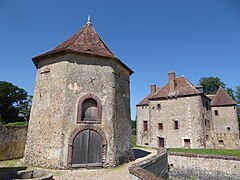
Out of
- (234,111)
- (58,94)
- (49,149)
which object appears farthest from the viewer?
(234,111)

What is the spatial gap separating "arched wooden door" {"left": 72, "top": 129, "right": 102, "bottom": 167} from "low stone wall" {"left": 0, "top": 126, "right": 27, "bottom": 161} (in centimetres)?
501

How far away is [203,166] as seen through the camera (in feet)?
44.4

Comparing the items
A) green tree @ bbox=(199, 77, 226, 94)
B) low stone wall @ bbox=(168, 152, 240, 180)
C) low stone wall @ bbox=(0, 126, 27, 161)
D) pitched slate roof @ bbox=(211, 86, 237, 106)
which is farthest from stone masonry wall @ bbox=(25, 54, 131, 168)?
green tree @ bbox=(199, 77, 226, 94)

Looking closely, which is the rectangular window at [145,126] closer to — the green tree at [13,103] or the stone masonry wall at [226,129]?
the stone masonry wall at [226,129]

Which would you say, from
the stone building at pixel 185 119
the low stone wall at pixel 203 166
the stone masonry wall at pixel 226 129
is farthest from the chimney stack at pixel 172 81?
the low stone wall at pixel 203 166

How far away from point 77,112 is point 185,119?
15371 mm

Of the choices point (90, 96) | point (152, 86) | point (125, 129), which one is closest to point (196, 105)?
point (152, 86)

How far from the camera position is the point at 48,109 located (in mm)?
9562

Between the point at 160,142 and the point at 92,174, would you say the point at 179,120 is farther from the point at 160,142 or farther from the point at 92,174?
the point at 92,174

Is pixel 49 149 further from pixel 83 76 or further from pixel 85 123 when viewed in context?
pixel 83 76

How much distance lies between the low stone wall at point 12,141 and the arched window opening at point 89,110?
17.2ft

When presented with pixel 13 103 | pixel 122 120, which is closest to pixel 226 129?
pixel 122 120

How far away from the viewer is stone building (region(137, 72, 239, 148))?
19703 millimetres

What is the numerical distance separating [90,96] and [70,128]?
211cm
